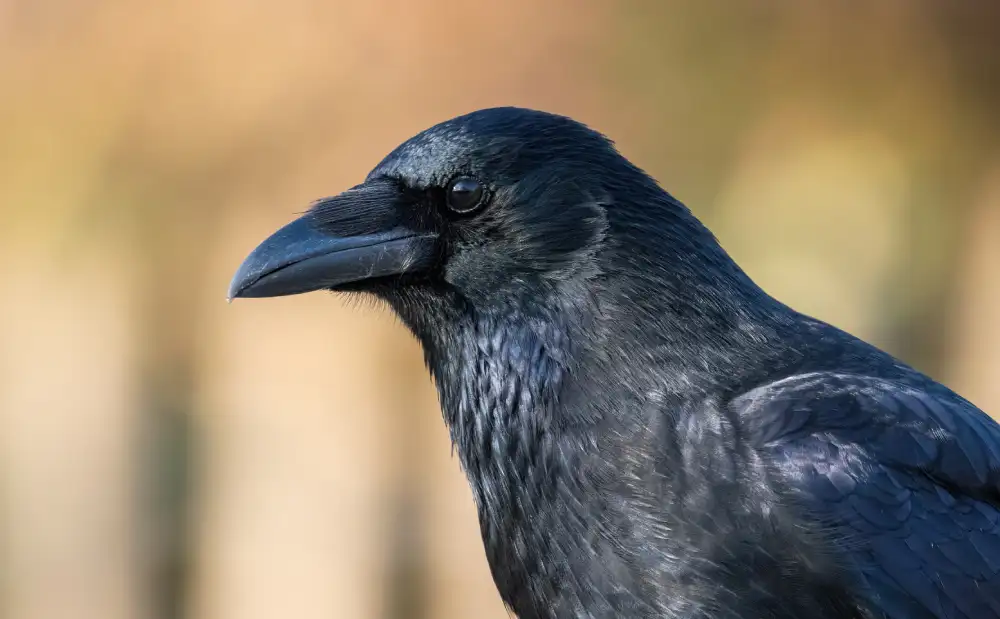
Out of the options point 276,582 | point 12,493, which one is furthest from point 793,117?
point 12,493

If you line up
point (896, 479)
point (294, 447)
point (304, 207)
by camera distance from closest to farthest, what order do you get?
point (896, 479)
point (304, 207)
point (294, 447)

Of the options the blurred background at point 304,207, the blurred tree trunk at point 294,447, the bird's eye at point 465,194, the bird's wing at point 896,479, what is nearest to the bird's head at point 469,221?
the bird's eye at point 465,194

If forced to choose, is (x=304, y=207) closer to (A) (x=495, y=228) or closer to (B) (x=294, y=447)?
(B) (x=294, y=447)

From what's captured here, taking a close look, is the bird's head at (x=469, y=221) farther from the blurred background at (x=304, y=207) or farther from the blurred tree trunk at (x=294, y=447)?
the blurred tree trunk at (x=294, y=447)

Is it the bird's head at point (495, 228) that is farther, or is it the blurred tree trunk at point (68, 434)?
the blurred tree trunk at point (68, 434)

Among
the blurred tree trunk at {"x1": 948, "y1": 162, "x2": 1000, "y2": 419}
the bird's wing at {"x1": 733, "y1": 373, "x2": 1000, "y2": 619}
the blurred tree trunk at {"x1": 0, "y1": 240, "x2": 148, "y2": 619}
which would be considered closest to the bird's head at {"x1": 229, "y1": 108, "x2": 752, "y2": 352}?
the bird's wing at {"x1": 733, "y1": 373, "x2": 1000, "y2": 619}

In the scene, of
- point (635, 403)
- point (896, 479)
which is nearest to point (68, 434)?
point (635, 403)

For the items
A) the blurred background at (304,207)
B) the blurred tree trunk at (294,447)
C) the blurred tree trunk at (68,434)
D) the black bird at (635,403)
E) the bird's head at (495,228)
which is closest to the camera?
the black bird at (635,403)
